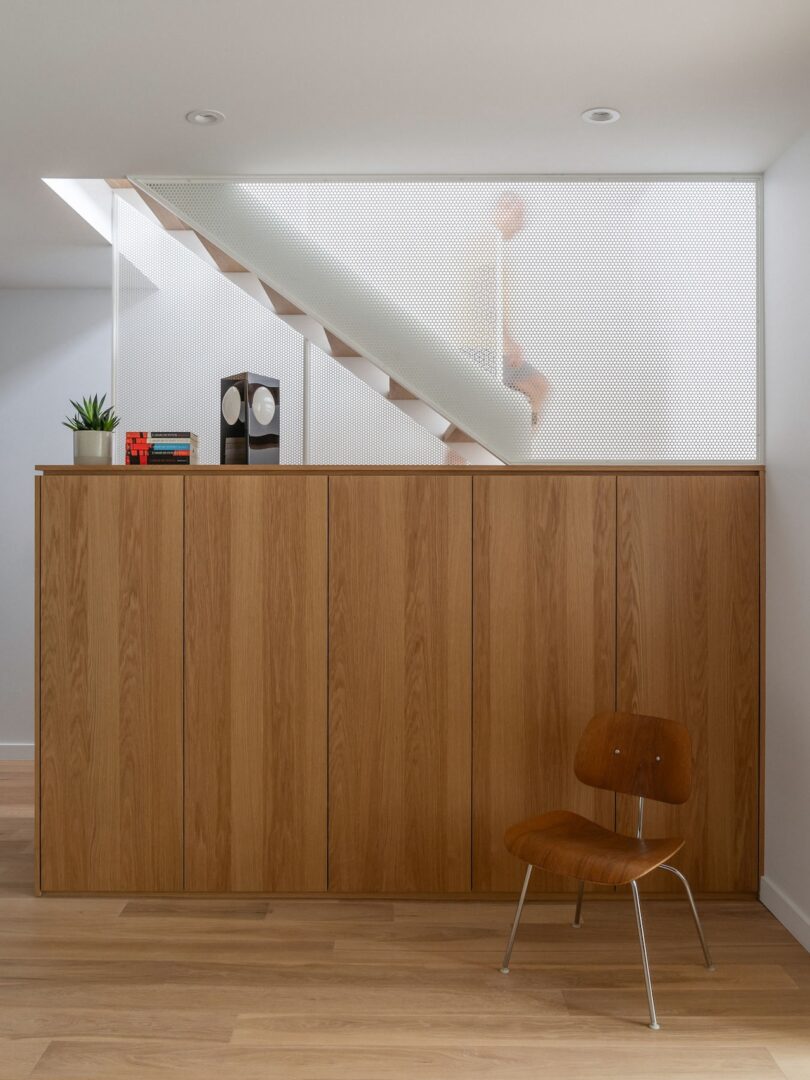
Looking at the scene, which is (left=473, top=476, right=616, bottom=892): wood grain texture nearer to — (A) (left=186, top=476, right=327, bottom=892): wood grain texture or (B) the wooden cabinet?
(B) the wooden cabinet

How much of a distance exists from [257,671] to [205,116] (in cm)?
197

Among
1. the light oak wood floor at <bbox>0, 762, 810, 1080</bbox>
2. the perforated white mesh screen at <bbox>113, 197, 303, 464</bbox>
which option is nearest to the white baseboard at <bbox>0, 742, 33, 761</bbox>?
the light oak wood floor at <bbox>0, 762, 810, 1080</bbox>

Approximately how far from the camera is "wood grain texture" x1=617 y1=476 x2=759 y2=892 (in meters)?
3.61

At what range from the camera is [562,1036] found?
2.69 m

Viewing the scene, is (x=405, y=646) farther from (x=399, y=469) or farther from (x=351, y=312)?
(x=351, y=312)

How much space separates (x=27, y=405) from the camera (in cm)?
545

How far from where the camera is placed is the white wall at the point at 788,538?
3275 mm

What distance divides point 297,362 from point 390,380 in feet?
1.26

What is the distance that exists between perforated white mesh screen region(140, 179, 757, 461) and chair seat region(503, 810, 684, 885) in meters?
1.41

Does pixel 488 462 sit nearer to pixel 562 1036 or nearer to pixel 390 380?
pixel 390 380

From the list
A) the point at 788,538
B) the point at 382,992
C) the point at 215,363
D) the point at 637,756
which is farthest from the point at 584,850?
the point at 215,363

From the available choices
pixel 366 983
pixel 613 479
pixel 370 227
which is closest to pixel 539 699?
pixel 613 479

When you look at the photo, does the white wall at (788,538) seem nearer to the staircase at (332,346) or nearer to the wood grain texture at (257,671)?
the staircase at (332,346)

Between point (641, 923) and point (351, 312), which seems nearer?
point (641, 923)
